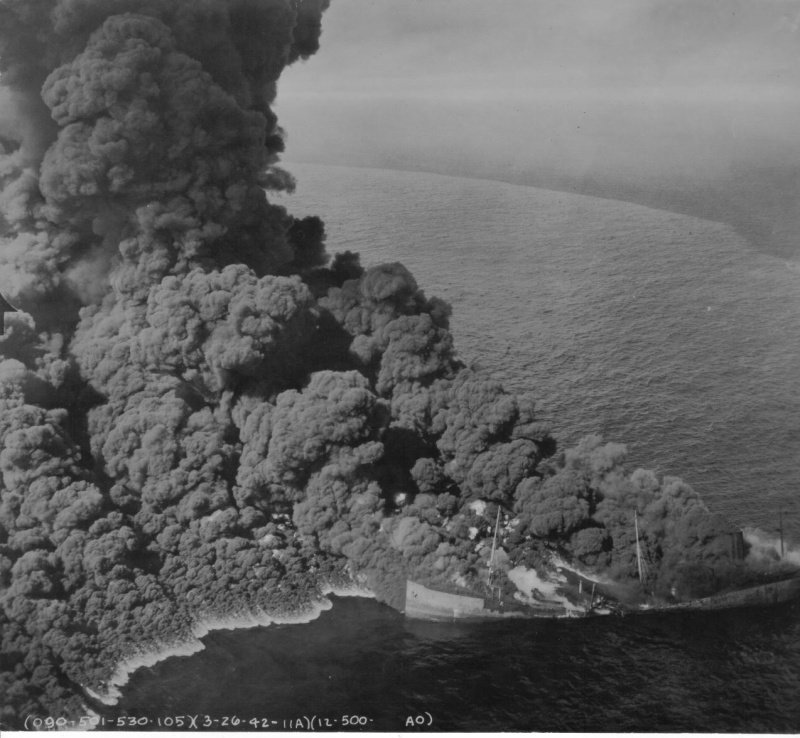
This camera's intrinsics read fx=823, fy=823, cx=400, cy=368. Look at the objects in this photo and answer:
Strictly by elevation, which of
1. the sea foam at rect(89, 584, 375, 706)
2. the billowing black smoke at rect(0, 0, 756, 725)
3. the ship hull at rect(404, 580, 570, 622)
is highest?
the billowing black smoke at rect(0, 0, 756, 725)

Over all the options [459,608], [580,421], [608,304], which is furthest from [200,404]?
[608,304]

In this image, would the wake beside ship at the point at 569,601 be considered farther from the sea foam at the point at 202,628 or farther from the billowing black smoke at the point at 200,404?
the sea foam at the point at 202,628

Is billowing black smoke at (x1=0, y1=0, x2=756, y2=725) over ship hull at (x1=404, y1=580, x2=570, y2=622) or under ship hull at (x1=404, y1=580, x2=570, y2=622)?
over

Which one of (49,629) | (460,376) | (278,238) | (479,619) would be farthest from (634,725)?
(278,238)

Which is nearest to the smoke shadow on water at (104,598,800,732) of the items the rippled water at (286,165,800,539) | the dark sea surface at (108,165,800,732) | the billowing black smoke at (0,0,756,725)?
the dark sea surface at (108,165,800,732)

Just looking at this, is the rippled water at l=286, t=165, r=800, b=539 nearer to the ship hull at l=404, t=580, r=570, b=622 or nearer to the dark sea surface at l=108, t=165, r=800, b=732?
the dark sea surface at l=108, t=165, r=800, b=732

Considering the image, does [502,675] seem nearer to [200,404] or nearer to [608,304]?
[200,404]

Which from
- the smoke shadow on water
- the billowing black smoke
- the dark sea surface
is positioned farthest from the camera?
the billowing black smoke
